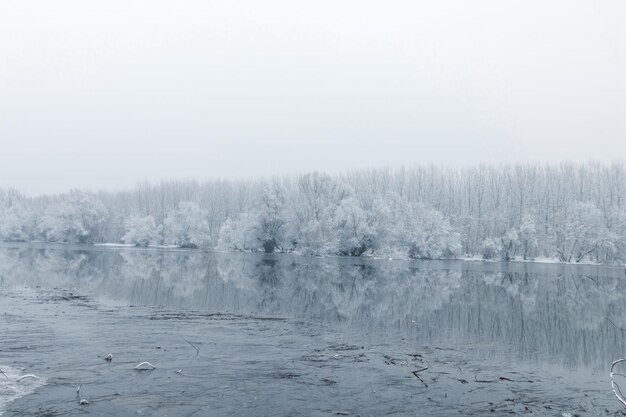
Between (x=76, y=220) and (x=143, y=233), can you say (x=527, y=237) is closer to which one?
(x=143, y=233)

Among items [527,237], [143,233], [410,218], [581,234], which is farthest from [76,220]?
[581,234]

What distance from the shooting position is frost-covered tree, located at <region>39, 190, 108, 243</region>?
114 meters

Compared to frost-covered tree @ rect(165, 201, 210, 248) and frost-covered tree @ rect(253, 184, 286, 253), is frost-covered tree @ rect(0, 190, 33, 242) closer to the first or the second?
frost-covered tree @ rect(165, 201, 210, 248)

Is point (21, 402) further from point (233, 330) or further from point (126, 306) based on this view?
point (126, 306)

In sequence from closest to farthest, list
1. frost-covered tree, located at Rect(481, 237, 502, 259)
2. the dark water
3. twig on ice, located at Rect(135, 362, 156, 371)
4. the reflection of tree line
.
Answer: the dark water < twig on ice, located at Rect(135, 362, 156, 371) < the reflection of tree line < frost-covered tree, located at Rect(481, 237, 502, 259)

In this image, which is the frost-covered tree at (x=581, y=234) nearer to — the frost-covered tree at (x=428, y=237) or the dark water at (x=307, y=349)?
the frost-covered tree at (x=428, y=237)

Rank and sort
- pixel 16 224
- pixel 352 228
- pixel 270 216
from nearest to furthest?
pixel 352 228, pixel 270 216, pixel 16 224

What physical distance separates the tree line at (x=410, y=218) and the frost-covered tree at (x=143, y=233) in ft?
0.75

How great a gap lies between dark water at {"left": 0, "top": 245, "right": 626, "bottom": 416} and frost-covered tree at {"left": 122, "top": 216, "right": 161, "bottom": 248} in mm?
82991

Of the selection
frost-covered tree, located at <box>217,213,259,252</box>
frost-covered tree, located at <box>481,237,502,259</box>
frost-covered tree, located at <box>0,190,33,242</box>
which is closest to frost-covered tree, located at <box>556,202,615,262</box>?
frost-covered tree, located at <box>481,237,502,259</box>

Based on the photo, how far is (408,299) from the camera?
2992cm

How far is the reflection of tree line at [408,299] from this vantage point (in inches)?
797

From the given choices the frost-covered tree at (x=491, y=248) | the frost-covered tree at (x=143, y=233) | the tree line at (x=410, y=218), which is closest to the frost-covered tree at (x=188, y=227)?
the tree line at (x=410, y=218)

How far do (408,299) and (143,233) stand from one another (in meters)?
95.1
